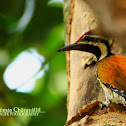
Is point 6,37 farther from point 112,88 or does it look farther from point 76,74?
point 112,88

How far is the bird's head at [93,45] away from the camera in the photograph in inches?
97.3

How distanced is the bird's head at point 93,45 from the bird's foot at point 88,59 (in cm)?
5

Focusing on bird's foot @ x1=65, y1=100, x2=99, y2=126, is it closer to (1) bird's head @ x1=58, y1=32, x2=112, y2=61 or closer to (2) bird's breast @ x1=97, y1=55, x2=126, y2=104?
(2) bird's breast @ x1=97, y1=55, x2=126, y2=104

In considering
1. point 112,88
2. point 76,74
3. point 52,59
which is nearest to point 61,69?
point 52,59

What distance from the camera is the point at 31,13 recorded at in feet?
13.5

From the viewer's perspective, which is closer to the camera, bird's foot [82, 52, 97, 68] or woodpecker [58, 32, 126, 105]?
woodpecker [58, 32, 126, 105]

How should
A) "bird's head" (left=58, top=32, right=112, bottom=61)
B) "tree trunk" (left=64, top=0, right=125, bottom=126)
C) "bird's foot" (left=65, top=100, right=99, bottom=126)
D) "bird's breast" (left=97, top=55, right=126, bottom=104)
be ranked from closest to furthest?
"bird's foot" (left=65, top=100, right=99, bottom=126), "bird's breast" (left=97, top=55, right=126, bottom=104), "tree trunk" (left=64, top=0, right=125, bottom=126), "bird's head" (left=58, top=32, right=112, bottom=61)

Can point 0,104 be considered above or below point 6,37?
below

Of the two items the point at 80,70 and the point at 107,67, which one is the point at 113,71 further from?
the point at 80,70

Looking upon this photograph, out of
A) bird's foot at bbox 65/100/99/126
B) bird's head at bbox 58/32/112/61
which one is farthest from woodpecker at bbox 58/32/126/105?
bird's foot at bbox 65/100/99/126

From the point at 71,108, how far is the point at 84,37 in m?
0.70

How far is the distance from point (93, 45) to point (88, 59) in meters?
0.15

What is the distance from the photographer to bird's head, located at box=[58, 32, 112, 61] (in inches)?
97.3

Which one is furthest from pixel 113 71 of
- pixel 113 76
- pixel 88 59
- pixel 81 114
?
pixel 81 114
